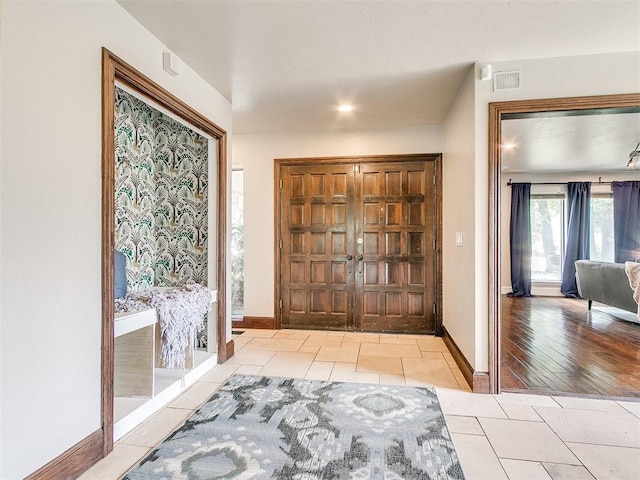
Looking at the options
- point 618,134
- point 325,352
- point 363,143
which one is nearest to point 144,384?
point 325,352

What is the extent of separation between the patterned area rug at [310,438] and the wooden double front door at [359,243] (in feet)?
5.43

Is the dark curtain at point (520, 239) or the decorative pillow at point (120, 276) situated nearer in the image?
the decorative pillow at point (120, 276)

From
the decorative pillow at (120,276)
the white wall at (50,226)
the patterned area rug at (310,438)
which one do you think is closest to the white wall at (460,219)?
the patterned area rug at (310,438)

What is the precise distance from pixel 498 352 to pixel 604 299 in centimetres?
393

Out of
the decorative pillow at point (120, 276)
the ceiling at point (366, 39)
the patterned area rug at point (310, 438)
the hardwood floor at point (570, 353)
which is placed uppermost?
the ceiling at point (366, 39)

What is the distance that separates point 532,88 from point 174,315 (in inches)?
122

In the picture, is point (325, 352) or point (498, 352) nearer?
point (498, 352)

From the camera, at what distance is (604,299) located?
5.05 m

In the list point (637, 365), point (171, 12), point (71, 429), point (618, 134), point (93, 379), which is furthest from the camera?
point (618, 134)

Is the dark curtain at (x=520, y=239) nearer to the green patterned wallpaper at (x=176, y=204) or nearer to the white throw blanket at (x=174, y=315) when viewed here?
the green patterned wallpaper at (x=176, y=204)

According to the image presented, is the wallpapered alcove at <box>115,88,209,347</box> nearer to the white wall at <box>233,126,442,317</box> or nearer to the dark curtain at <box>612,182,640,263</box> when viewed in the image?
the white wall at <box>233,126,442,317</box>

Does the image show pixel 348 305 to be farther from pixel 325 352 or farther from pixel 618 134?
pixel 618 134

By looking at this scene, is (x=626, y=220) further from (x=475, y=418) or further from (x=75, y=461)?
(x=75, y=461)

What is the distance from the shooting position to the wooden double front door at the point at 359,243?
4.05 m
